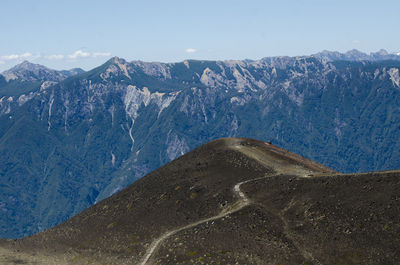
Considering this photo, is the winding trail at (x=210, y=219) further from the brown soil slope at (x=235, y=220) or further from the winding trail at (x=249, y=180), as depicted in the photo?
the brown soil slope at (x=235, y=220)

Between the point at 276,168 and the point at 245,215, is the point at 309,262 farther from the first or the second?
the point at 276,168

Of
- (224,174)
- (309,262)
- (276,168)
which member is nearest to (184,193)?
(224,174)

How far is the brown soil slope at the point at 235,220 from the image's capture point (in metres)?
91.6

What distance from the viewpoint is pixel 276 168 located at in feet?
465

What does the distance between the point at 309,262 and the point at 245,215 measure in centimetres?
2586

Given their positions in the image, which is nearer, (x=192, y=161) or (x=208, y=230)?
(x=208, y=230)

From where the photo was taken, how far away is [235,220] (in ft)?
363

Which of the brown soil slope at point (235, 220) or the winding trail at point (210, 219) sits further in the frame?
the winding trail at point (210, 219)

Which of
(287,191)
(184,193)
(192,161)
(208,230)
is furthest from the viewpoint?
(192,161)

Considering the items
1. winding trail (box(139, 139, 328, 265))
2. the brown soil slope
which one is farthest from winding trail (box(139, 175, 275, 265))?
the brown soil slope

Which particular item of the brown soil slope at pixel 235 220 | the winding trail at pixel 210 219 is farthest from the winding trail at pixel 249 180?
the brown soil slope at pixel 235 220

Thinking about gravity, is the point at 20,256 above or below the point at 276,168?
below

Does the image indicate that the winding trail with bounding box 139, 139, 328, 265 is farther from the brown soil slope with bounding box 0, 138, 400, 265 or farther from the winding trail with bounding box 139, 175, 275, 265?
the brown soil slope with bounding box 0, 138, 400, 265

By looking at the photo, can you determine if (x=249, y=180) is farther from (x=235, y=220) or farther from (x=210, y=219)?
(x=235, y=220)
